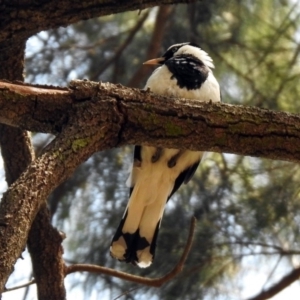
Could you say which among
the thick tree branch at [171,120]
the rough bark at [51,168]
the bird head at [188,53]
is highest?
the bird head at [188,53]

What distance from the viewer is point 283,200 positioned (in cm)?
294

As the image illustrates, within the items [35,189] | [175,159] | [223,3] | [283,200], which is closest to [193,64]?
[175,159]

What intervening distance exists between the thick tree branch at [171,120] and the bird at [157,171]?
1.59ft

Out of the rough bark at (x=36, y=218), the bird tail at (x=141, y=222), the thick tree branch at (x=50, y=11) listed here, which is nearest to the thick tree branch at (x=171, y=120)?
the thick tree branch at (x=50, y=11)

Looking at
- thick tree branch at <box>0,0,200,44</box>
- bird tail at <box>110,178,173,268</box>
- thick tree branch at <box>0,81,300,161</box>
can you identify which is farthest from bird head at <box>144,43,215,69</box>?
thick tree branch at <box>0,81,300,161</box>

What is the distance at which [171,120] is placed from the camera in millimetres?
1954

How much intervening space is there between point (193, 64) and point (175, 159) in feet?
1.15

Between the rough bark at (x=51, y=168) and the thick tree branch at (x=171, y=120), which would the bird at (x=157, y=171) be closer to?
the thick tree branch at (x=171, y=120)

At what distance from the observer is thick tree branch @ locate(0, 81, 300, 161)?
1885 mm

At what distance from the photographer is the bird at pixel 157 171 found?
250 cm

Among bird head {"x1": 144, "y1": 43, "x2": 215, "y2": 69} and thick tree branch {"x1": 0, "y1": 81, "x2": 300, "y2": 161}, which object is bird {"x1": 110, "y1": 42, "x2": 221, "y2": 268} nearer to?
bird head {"x1": 144, "y1": 43, "x2": 215, "y2": 69}

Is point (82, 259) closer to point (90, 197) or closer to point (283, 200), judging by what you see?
point (90, 197)

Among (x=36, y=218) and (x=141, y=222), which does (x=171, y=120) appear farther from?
(x=141, y=222)

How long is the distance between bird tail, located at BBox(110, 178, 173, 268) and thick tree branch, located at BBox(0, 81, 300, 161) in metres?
0.72
